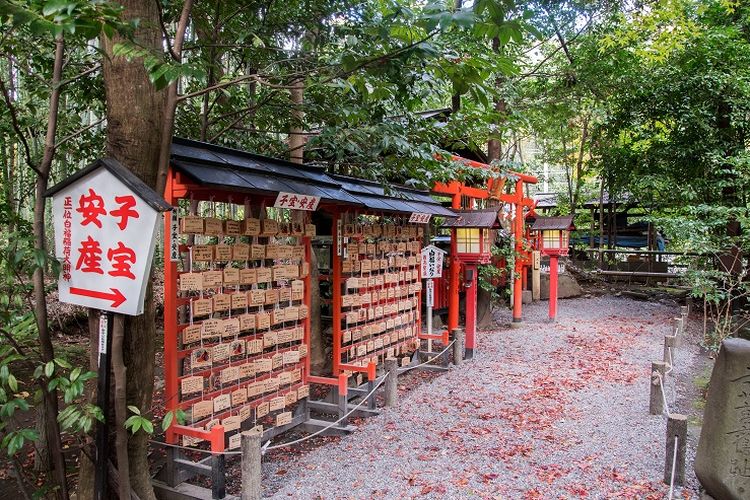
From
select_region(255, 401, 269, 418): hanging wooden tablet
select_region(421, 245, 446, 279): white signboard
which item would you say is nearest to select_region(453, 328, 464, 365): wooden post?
select_region(421, 245, 446, 279): white signboard

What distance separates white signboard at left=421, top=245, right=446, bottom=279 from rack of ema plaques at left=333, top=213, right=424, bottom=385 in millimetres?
133

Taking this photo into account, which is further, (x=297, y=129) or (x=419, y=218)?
(x=419, y=218)

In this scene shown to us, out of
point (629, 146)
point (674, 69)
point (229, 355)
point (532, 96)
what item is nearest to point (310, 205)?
point (229, 355)

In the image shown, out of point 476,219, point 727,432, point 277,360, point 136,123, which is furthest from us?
point 476,219

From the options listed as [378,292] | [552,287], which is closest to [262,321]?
[378,292]

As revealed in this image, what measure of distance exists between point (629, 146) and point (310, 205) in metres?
12.6

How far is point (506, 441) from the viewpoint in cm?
546

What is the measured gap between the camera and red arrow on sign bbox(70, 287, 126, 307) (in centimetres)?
282

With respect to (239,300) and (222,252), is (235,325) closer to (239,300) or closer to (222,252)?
(239,300)

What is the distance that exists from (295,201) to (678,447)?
4.06 meters

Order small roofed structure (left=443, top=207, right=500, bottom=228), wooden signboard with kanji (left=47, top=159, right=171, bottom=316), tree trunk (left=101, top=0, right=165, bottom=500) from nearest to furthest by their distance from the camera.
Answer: wooden signboard with kanji (left=47, top=159, right=171, bottom=316), tree trunk (left=101, top=0, right=165, bottom=500), small roofed structure (left=443, top=207, right=500, bottom=228)

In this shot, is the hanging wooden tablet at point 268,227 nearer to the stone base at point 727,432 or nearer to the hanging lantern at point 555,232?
the stone base at point 727,432

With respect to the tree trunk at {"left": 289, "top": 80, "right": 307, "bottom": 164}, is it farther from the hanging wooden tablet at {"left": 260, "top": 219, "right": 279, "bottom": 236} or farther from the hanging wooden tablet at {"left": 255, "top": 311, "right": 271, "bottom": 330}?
the hanging wooden tablet at {"left": 255, "top": 311, "right": 271, "bottom": 330}

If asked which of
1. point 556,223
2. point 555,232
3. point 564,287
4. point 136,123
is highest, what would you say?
point 136,123
